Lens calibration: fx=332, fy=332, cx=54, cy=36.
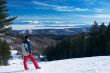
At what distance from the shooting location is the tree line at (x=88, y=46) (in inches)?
2569

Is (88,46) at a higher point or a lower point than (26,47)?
lower

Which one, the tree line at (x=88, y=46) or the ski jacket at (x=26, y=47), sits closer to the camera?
the ski jacket at (x=26, y=47)

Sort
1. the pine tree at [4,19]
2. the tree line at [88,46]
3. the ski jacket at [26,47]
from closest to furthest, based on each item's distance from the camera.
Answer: the ski jacket at [26,47]
the pine tree at [4,19]
the tree line at [88,46]

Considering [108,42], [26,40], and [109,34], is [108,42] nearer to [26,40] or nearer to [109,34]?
[109,34]

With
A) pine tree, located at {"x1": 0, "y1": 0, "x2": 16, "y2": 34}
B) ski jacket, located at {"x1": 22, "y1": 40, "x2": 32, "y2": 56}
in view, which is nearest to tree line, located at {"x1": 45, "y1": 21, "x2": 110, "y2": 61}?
pine tree, located at {"x1": 0, "y1": 0, "x2": 16, "y2": 34}

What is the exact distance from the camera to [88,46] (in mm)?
73750

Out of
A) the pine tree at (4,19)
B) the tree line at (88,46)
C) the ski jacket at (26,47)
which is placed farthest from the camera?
the tree line at (88,46)

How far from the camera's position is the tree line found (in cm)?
6525

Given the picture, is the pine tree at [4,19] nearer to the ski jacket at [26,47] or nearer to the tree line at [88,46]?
the ski jacket at [26,47]

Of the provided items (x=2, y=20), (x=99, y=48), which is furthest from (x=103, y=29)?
(x=2, y=20)

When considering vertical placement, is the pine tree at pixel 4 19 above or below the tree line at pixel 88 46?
above

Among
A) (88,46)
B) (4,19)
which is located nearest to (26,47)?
(4,19)

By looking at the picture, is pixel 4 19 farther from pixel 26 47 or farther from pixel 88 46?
pixel 88 46

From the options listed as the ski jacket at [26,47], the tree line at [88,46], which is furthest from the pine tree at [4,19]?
the tree line at [88,46]
